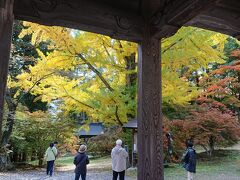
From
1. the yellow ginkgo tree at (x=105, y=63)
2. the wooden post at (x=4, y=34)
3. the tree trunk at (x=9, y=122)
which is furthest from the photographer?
the tree trunk at (x=9, y=122)

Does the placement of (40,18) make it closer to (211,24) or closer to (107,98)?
(211,24)

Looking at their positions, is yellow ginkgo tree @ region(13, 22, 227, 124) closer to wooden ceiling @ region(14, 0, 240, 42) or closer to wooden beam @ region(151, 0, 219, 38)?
wooden ceiling @ region(14, 0, 240, 42)

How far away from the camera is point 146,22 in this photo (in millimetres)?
2979

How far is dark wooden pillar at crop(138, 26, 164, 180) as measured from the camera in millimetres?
2699

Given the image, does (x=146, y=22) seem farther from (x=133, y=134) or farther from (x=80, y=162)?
(x=133, y=134)

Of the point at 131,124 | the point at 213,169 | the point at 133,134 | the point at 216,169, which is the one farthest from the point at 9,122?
the point at 216,169

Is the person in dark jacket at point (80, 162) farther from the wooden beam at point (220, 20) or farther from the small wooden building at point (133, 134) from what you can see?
the wooden beam at point (220, 20)

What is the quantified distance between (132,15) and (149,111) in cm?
109

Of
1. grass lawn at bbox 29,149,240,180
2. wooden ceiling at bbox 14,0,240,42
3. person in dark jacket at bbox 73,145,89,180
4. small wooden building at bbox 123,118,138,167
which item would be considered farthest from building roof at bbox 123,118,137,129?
wooden ceiling at bbox 14,0,240,42

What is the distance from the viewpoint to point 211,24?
2.95m

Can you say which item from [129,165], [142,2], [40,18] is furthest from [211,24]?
[129,165]

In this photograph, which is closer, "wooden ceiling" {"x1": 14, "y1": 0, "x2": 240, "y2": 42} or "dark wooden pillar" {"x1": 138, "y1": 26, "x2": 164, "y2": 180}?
"wooden ceiling" {"x1": 14, "y1": 0, "x2": 240, "y2": 42}

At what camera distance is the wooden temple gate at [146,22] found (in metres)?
2.52

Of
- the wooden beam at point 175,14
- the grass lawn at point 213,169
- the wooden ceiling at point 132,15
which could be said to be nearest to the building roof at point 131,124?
the grass lawn at point 213,169
